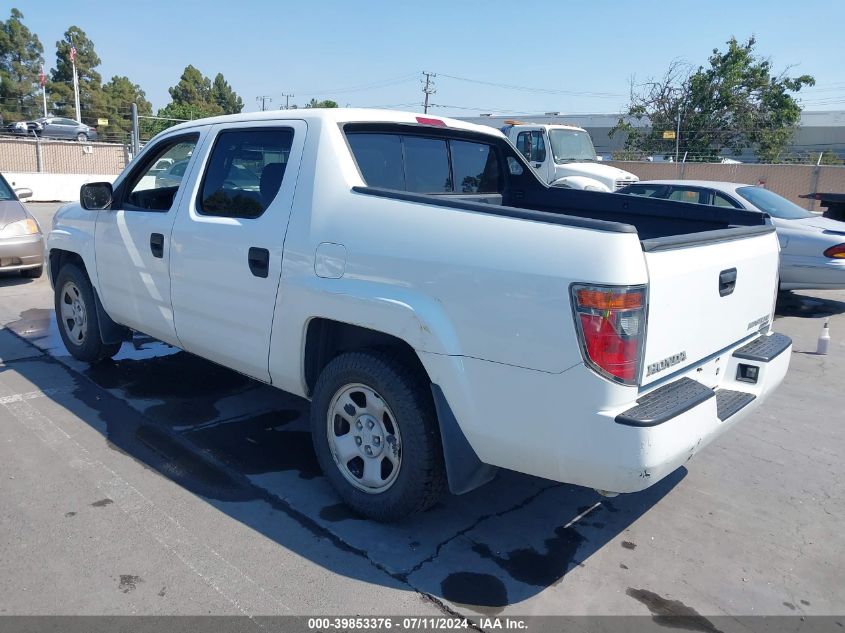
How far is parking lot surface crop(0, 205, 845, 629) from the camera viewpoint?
9.67ft

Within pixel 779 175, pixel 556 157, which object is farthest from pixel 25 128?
pixel 779 175

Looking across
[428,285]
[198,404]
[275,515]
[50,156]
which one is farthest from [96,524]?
[50,156]

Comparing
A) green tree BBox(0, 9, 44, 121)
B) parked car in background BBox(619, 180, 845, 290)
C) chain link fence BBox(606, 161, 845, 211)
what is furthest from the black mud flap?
green tree BBox(0, 9, 44, 121)

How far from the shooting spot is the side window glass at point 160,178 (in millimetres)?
4789

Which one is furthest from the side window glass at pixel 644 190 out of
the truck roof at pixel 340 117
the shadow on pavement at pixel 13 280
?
the shadow on pavement at pixel 13 280

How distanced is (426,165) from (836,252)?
657 cm

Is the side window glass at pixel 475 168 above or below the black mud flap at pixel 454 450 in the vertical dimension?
above

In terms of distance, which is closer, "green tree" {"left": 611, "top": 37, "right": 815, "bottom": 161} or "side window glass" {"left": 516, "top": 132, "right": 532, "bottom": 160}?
"side window glass" {"left": 516, "top": 132, "right": 532, "bottom": 160}

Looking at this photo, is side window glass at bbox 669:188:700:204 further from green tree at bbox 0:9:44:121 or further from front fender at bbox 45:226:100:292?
green tree at bbox 0:9:44:121

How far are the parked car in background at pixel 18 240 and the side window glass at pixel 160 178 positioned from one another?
463 cm

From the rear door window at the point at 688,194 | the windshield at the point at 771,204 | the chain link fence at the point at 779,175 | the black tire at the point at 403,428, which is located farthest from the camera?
the chain link fence at the point at 779,175

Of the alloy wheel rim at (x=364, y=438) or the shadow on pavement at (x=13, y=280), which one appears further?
the shadow on pavement at (x=13, y=280)

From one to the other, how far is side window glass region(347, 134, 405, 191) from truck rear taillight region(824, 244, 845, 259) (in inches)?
265

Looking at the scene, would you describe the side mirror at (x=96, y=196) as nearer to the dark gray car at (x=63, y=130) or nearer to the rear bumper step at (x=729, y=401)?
the rear bumper step at (x=729, y=401)
